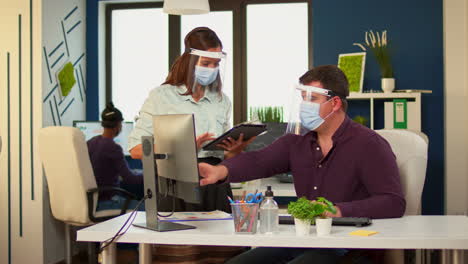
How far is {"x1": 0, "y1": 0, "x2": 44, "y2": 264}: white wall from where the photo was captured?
4.86 metres

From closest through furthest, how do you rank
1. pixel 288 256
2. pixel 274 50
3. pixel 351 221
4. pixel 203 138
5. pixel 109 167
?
pixel 351 221 < pixel 288 256 < pixel 203 138 < pixel 109 167 < pixel 274 50

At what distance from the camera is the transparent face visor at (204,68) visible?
8.57ft

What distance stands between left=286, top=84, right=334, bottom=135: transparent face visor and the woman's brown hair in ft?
1.23

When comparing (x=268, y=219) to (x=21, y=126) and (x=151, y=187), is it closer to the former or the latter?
(x=151, y=187)

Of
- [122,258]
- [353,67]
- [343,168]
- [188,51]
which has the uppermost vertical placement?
[353,67]

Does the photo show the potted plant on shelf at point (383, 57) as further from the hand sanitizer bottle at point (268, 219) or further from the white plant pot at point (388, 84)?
the hand sanitizer bottle at point (268, 219)

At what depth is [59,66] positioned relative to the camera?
520 cm

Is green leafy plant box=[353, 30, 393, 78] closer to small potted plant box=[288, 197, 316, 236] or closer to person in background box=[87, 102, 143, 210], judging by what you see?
person in background box=[87, 102, 143, 210]

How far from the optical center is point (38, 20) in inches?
192


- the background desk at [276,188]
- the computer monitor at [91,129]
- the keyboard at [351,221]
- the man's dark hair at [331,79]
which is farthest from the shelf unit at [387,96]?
the keyboard at [351,221]

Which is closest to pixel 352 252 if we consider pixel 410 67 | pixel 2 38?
pixel 410 67

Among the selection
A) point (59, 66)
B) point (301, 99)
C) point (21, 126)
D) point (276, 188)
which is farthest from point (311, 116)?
point (59, 66)

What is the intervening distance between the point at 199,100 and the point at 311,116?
52 cm

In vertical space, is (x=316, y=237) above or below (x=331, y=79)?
below
